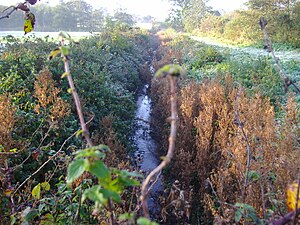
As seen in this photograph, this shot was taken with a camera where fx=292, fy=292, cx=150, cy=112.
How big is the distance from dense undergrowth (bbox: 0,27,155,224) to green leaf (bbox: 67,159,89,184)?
0.96 meters

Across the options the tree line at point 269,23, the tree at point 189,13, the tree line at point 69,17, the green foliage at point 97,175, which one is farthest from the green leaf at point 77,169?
the tree at point 189,13

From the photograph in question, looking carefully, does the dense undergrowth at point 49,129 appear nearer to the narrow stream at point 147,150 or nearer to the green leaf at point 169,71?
the narrow stream at point 147,150

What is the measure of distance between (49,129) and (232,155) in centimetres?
132

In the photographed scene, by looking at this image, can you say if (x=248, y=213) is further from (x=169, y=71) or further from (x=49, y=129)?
(x=49, y=129)

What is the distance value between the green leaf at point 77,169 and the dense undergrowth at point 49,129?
3.17 feet

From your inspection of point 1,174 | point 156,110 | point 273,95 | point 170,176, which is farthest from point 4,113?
point 273,95

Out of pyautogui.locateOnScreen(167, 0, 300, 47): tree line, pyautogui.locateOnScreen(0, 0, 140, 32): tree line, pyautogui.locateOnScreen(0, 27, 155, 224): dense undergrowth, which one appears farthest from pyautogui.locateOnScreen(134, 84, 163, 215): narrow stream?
pyautogui.locateOnScreen(0, 0, 140, 32): tree line

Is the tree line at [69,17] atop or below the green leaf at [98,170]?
atop

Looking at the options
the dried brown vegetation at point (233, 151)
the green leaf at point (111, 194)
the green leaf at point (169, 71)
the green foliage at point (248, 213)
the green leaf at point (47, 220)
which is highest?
the green leaf at point (169, 71)

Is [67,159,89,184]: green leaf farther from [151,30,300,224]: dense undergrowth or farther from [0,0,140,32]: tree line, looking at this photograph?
[0,0,140,32]: tree line

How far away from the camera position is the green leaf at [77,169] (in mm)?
804

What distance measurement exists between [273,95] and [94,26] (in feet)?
89.3

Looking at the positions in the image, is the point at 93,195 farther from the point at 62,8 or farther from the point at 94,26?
the point at 62,8

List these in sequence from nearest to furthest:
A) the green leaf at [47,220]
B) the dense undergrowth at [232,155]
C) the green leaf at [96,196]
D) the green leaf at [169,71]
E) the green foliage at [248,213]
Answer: the green leaf at [169,71] → the green leaf at [96,196] → the green foliage at [248,213] → the green leaf at [47,220] → the dense undergrowth at [232,155]
